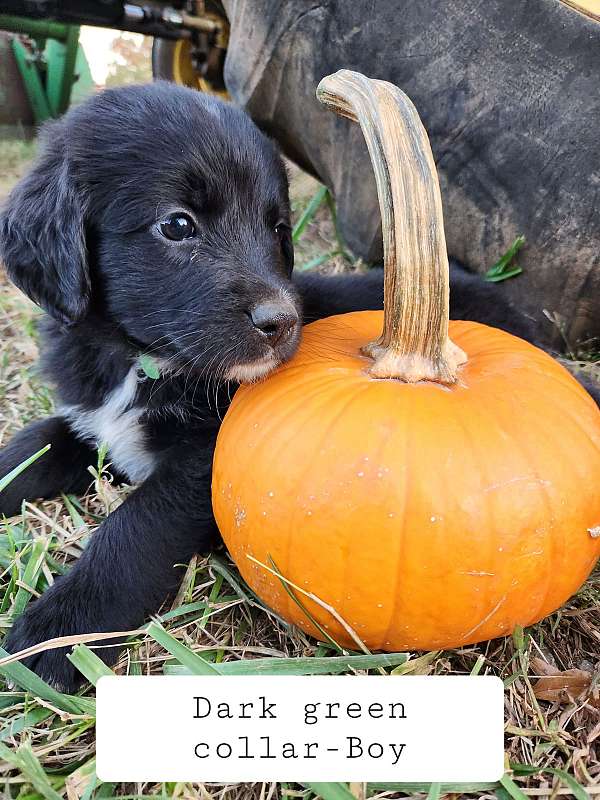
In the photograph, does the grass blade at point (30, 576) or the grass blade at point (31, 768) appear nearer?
the grass blade at point (31, 768)

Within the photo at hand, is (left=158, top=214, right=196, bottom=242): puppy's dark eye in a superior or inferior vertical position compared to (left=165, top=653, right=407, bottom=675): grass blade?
superior

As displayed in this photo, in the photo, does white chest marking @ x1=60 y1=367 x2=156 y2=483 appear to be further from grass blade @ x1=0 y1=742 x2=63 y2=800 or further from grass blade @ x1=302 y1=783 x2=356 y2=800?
grass blade @ x1=302 y1=783 x2=356 y2=800

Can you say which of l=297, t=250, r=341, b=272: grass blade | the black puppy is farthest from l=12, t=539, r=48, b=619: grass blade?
l=297, t=250, r=341, b=272: grass blade

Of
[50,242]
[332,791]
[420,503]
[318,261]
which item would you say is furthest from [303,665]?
[318,261]

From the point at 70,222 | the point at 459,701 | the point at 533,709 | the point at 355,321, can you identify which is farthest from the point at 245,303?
the point at 533,709

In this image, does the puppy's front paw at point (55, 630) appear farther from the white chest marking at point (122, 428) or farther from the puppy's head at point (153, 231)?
the puppy's head at point (153, 231)

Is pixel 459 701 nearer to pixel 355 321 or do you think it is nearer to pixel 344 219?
pixel 355 321

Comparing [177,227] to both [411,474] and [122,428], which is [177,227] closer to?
[122,428]

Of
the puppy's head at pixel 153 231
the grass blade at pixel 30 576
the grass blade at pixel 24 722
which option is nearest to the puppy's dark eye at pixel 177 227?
the puppy's head at pixel 153 231

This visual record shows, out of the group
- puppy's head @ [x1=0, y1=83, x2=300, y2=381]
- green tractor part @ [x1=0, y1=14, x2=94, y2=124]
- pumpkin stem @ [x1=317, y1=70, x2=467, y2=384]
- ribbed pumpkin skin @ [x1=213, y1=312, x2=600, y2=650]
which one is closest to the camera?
ribbed pumpkin skin @ [x1=213, y1=312, x2=600, y2=650]
